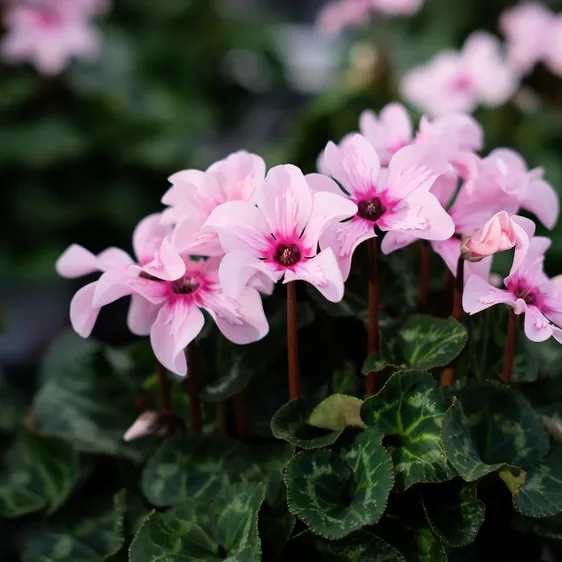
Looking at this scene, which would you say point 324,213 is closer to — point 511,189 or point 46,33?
point 511,189

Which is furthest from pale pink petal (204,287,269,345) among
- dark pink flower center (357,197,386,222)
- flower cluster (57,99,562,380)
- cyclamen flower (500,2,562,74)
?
cyclamen flower (500,2,562,74)

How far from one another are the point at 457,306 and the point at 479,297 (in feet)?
0.25

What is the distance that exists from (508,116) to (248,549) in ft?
4.22

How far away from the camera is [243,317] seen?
552 mm

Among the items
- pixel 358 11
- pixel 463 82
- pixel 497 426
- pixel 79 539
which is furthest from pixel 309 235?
pixel 358 11

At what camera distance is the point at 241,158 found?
60 cm

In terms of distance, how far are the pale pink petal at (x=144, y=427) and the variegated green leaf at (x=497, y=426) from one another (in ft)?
0.87

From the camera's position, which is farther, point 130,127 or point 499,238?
point 130,127

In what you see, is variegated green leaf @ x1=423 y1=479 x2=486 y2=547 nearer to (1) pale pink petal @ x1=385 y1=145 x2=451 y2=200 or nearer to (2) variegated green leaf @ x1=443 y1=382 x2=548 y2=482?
(2) variegated green leaf @ x1=443 y1=382 x2=548 y2=482

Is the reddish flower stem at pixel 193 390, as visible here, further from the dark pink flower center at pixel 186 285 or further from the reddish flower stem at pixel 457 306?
the reddish flower stem at pixel 457 306

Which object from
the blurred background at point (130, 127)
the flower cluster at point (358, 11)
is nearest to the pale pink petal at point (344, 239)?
the blurred background at point (130, 127)

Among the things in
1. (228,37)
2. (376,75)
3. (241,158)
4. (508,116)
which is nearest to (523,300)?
(241,158)

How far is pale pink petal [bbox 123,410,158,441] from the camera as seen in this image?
67 centimetres

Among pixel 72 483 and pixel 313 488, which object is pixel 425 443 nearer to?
pixel 313 488
